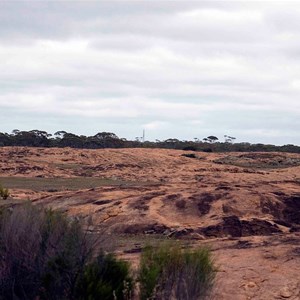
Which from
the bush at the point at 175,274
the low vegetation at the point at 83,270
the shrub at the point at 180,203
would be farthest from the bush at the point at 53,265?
the shrub at the point at 180,203

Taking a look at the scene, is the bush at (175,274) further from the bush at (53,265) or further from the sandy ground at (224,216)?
the sandy ground at (224,216)

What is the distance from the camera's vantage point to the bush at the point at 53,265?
11.1m

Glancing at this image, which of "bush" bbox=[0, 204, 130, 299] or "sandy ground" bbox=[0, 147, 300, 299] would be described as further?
"sandy ground" bbox=[0, 147, 300, 299]

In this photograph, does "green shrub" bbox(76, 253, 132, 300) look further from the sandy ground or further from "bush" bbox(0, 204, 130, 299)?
the sandy ground

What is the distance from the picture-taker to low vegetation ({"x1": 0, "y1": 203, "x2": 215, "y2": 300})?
36.5 feet

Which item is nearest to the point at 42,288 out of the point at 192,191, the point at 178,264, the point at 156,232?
the point at 178,264

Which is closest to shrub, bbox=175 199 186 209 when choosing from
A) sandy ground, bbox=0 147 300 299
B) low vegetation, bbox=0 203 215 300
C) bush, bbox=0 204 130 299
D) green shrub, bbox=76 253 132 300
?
sandy ground, bbox=0 147 300 299

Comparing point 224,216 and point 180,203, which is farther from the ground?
point 180,203

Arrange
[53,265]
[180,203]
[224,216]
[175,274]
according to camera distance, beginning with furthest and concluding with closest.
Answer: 1. [180,203]
2. [224,216]
3. [175,274]
4. [53,265]

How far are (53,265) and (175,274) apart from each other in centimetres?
181

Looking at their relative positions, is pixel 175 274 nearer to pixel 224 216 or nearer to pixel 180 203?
pixel 224 216

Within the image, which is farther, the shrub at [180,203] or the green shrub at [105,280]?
the shrub at [180,203]

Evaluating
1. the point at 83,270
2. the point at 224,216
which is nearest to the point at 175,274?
the point at 83,270

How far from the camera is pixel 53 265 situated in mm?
11180
